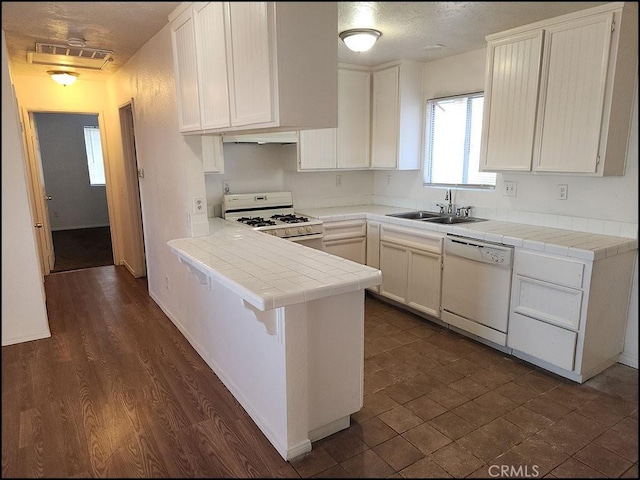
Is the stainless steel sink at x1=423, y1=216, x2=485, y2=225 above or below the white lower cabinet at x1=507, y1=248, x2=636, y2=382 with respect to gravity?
above

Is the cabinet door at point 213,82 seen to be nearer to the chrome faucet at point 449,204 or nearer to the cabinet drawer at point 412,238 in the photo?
the cabinet drawer at point 412,238

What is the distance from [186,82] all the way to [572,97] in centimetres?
242

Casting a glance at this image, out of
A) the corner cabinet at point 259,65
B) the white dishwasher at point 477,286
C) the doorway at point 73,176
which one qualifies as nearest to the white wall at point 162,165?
the corner cabinet at point 259,65

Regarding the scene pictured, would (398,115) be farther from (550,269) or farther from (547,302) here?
(547,302)

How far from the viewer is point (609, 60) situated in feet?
7.86

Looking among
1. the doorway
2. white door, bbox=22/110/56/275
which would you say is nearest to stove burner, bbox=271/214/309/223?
white door, bbox=22/110/56/275

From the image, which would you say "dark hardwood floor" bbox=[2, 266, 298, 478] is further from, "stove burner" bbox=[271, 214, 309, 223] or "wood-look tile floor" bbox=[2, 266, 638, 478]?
"stove burner" bbox=[271, 214, 309, 223]

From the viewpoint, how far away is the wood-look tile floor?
1455mm

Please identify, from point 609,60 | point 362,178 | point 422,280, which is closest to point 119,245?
point 362,178

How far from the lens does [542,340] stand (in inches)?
107

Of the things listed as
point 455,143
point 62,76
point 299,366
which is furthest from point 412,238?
point 62,76

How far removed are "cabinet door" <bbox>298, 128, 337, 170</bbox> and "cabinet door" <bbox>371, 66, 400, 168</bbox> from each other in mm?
460

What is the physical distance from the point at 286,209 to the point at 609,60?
288 centimetres

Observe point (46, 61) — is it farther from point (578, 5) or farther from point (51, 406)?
point (578, 5)
